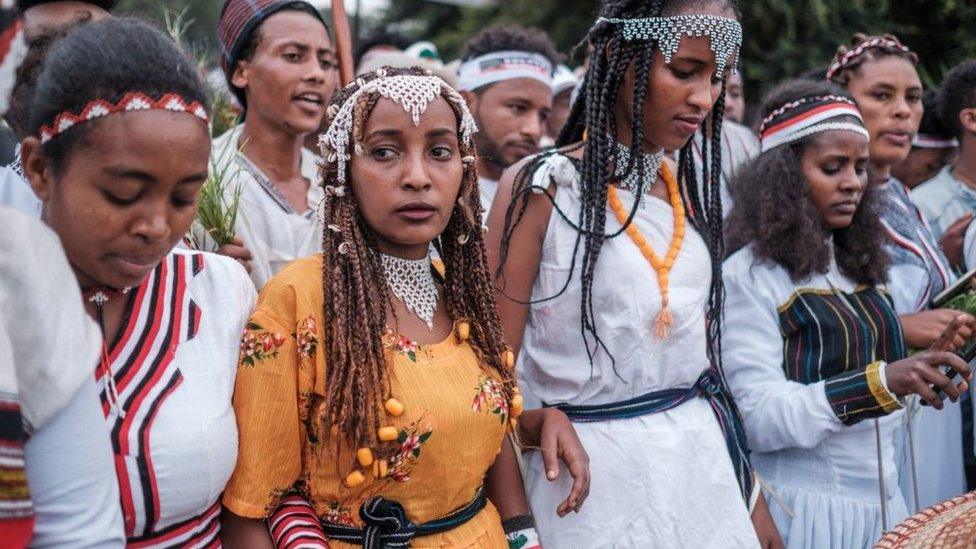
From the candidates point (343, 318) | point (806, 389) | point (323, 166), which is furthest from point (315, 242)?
point (806, 389)

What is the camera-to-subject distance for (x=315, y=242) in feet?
10.7

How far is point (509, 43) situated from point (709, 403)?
3.29 m

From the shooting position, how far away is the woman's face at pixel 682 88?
2.62 meters

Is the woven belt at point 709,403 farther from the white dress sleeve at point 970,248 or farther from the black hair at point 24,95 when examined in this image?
the white dress sleeve at point 970,248

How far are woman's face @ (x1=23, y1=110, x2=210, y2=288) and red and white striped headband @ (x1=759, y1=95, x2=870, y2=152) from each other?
2493mm

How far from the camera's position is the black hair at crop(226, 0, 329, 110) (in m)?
3.64

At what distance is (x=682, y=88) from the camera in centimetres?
262

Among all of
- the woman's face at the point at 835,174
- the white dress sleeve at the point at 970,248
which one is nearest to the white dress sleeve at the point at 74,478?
the woman's face at the point at 835,174

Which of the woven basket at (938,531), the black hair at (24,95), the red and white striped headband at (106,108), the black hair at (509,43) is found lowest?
the woven basket at (938,531)

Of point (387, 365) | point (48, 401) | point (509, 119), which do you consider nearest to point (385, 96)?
point (387, 365)

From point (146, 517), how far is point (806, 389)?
83.6 inches

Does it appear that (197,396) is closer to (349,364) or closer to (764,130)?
(349,364)

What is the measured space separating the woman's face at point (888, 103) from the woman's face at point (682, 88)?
2.00 metres

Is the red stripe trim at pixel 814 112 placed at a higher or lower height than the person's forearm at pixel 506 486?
higher
